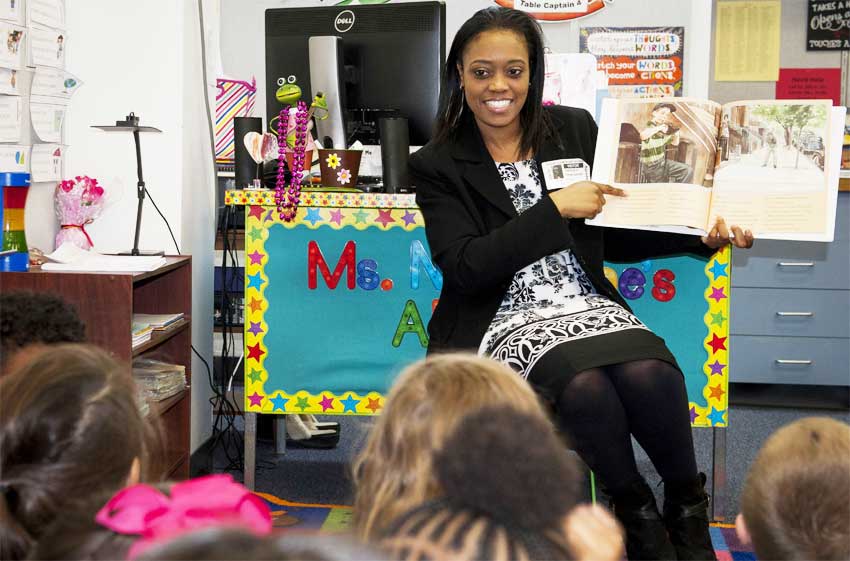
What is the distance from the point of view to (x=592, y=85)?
2451mm

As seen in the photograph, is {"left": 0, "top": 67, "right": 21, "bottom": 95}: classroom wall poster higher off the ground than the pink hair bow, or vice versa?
{"left": 0, "top": 67, "right": 21, "bottom": 95}: classroom wall poster

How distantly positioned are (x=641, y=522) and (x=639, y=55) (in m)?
2.93

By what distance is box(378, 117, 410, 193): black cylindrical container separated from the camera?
2.35 meters

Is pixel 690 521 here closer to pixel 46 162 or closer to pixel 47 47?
pixel 46 162

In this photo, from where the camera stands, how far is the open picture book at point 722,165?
175cm

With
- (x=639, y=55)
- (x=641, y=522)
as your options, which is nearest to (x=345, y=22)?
(x=641, y=522)

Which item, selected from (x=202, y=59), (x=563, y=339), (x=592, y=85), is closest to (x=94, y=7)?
(x=202, y=59)

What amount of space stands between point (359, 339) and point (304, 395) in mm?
197

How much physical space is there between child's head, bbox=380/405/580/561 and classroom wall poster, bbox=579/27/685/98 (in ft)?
11.7

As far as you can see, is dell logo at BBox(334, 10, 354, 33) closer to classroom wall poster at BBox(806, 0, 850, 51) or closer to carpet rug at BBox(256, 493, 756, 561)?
carpet rug at BBox(256, 493, 756, 561)

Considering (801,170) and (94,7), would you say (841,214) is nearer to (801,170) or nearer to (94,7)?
(801,170)

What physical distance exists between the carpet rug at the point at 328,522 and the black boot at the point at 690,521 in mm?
543

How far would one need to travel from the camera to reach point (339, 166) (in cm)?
238

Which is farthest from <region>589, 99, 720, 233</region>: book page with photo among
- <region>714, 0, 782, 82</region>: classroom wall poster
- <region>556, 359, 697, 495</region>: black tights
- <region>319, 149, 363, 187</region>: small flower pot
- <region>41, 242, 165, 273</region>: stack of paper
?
<region>714, 0, 782, 82</region>: classroom wall poster
